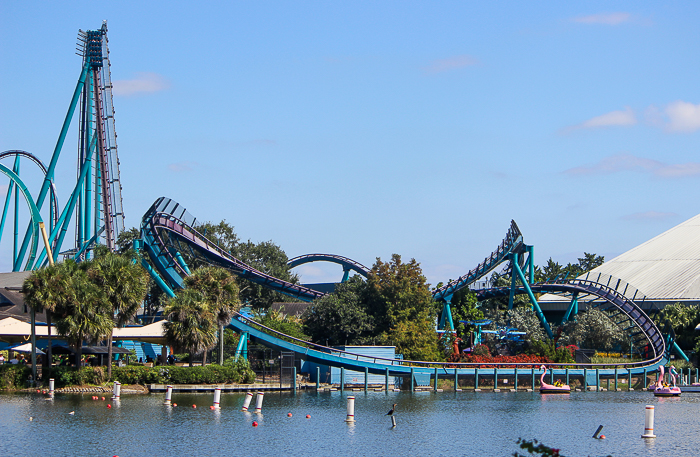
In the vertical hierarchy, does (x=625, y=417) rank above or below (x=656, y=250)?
below

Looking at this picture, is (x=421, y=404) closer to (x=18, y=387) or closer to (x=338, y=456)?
(x=338, y=456)

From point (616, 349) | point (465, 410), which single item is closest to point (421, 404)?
point (465, 410)

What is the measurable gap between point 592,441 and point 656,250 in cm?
6197

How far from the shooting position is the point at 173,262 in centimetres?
5875

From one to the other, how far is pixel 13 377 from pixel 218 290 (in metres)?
11.5

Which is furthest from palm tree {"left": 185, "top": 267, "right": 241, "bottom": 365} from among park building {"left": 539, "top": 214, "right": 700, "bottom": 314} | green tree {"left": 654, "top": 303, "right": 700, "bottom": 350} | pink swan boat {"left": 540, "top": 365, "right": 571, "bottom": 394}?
green tree {"left": 654, "top": 303, "right": 700, "bottom": 350}

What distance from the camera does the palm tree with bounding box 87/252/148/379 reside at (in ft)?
147

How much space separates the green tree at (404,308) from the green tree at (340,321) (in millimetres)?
1260

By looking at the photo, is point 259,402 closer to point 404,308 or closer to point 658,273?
point 404,308

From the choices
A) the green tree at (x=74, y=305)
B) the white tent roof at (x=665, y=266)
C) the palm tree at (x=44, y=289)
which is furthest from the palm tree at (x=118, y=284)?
the white tent roof at (x=665, y=266)

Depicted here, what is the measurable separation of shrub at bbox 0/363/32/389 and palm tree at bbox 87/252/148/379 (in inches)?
170

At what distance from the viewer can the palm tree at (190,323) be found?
155 ft

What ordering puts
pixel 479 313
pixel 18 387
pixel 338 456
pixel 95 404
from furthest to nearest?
pixel 479 313, pixel 18 387, pixel 95 404, pixel 338 456

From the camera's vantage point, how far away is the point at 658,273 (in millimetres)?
80188
